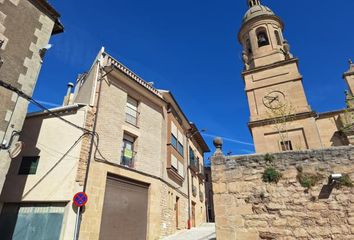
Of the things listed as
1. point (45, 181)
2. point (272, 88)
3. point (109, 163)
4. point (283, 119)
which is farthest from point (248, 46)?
point (45, 181)

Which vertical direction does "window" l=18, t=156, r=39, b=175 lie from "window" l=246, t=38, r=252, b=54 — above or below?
below

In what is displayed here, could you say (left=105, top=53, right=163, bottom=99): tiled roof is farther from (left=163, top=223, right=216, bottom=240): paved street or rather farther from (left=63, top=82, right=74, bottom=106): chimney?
(left=163, top=223, right=216, bottom=240): paved street

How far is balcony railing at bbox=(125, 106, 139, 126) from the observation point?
44.0 ft

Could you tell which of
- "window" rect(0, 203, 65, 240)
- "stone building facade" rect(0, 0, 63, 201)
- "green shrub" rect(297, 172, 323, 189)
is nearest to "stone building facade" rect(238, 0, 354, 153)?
"green shrub" rect(297, 172, 323, 189)

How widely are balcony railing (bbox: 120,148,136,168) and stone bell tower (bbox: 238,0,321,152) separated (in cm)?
1019

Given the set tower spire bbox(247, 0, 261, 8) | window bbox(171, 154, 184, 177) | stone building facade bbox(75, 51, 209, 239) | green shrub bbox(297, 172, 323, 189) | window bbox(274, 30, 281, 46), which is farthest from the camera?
tower spire bbox(247, 0, 261, 8)

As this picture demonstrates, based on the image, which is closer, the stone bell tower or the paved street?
the paved street

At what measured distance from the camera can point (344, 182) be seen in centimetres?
571

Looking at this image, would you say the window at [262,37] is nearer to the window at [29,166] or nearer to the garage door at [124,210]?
the garage door at [124,210]

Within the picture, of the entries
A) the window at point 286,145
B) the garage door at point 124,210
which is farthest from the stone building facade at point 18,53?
the window at point 286,145

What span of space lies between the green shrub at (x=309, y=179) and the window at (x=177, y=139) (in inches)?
419

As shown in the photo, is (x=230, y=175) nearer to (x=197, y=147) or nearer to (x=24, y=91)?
(x=24, y=91)

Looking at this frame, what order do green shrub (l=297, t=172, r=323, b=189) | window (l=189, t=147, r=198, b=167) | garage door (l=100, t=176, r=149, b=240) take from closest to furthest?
green shrub (l=297, t=172, r=323, b=189) < garage door (l=100, t=176, r=149, b=240) < window (l=189, t=147, r=198, b=167)

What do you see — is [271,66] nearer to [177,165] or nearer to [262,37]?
[262,37]
